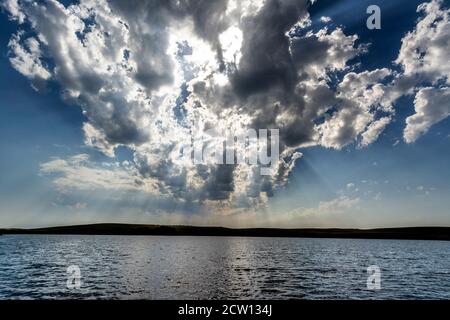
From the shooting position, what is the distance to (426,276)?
54.0 metres

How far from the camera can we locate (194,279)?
45.3 metres

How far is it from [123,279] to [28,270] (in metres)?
21.7
